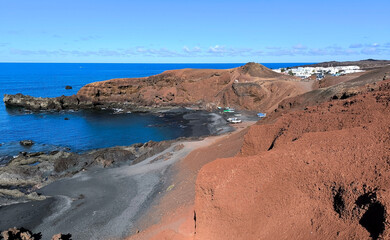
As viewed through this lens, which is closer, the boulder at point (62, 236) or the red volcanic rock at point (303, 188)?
the red volcanic rock at point (303, 188)

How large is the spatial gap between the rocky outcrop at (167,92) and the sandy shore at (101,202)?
48.3 metres

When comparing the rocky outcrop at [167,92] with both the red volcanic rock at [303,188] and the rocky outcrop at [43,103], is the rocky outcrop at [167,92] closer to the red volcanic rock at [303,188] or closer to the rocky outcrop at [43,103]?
the rocky outcrop at [43,103]

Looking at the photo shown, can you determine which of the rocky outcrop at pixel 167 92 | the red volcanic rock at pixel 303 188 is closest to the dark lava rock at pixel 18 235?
the red volcanic rock at pixel 303 188

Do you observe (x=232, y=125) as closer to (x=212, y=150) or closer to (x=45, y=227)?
(x=212, y=150)

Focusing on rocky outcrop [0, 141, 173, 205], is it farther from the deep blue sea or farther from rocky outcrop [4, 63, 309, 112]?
rocky outcrop [4, 63, 309, 112]

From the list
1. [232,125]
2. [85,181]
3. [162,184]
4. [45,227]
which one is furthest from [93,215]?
[232,125]

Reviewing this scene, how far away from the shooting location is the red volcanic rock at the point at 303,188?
9.60 m

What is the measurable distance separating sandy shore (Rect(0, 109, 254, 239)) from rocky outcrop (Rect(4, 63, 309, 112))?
48313mm

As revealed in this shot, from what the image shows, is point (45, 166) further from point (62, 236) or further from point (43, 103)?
point (43, 103)

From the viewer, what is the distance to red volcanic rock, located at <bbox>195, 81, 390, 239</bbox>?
31.5ft

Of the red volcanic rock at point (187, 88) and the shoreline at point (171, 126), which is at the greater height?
the red volcanic rock at point (187, 88)

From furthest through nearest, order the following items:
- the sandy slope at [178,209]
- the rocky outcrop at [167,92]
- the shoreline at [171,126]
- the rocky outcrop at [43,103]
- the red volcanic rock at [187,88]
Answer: the rocky outcrop at [43,103], the rocky outcrop at [167,92], the red volcanic rock at [187,88], the shoreline at [171,126], the sandy slope at [178,209]

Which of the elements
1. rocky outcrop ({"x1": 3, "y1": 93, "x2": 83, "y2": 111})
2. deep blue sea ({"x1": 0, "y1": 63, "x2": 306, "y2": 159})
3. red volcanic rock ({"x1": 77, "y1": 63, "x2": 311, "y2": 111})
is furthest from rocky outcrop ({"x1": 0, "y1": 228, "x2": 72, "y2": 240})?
rocky outcrop ({"x1": 3, "y1": 93, "x2": 83, "y2": 111})

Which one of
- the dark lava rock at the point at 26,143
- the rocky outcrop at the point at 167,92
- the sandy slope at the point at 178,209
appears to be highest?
the rocky outcrop at the point at 167,92
